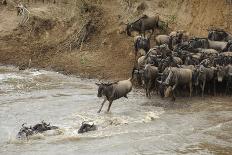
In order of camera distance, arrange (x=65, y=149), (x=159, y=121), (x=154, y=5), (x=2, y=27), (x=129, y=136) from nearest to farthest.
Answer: (x=65, y=149) → (x=129, y=136) → (x=159, y=121) → (x=154, y=5) → (x=2, y=27)

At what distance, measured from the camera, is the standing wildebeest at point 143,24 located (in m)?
25.6

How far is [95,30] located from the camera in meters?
27.9

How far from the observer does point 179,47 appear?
2300 cm

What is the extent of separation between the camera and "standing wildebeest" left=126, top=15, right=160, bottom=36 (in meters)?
25.6

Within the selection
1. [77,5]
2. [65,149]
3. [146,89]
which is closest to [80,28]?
[77,5]

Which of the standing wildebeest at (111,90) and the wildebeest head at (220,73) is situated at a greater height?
the wildebeest head at (220,73)

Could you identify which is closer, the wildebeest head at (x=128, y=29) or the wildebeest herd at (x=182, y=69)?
the wildebeest herd at (x=182, y=69)

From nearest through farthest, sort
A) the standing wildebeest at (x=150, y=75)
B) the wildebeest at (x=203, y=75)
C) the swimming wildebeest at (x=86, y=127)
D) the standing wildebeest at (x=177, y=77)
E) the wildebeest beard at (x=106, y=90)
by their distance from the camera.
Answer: the swimming wildebeest at (x=86, y=127), the wildebeest beard at (x=106, y=90), the standing wildebeest at (x=177, y=77), the standing wildebeest at (x=150, y=75), the wildebeest at (x=203, y=75)

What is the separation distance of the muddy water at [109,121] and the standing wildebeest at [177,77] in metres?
0.63

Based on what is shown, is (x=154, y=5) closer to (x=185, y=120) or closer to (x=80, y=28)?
(x=80, y=28)

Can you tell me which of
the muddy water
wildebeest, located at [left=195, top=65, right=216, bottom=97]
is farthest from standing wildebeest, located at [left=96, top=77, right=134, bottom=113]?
wildebeest, located at [left=195, top=65, right=216, bottom=97]

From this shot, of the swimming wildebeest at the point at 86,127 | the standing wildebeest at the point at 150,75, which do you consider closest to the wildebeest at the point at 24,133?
the swimming wildebeest at the point at 86,127

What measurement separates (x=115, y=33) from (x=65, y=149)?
40.6 feet

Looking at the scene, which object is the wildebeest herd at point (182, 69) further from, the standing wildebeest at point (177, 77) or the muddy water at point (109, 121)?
the muddy water at point (109, 121)
